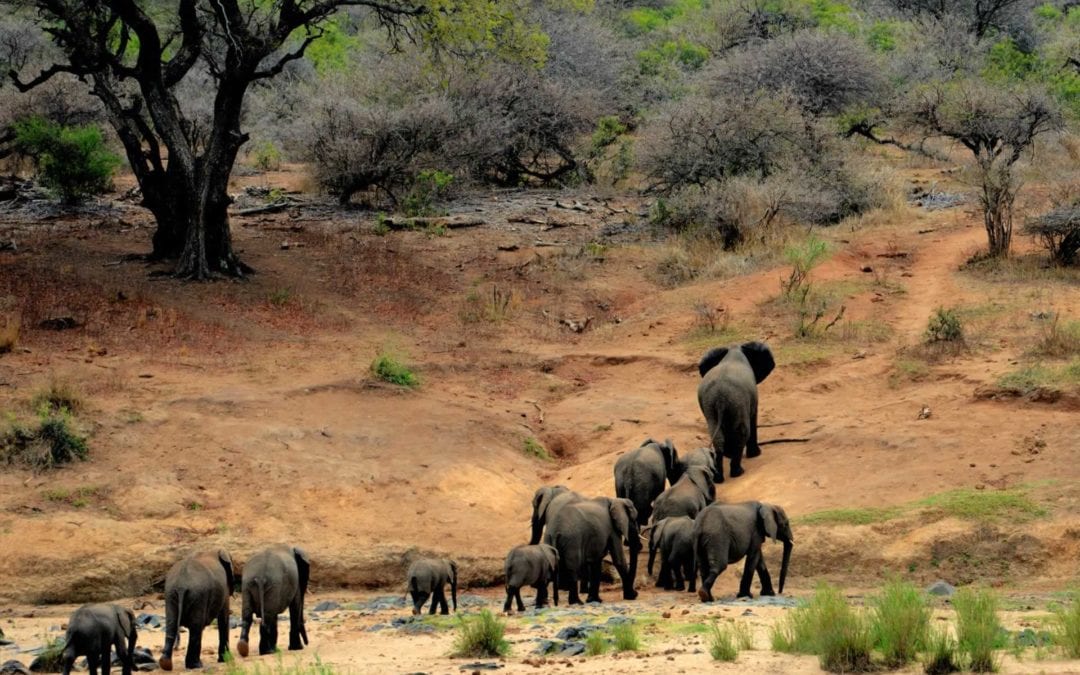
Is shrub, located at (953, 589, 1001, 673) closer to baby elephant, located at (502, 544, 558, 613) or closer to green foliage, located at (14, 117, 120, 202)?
baby elephant, located at (502, 544, 558, 613)

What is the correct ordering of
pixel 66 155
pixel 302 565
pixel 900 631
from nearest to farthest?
1. pixel 900 631
2. pixel 302 565
3. pixel 66 155

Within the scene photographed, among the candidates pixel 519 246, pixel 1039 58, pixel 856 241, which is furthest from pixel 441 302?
pixel 1039 58

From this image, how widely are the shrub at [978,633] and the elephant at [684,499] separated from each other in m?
5.34

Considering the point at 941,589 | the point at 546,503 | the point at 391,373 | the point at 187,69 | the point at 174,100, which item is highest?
the point at 187,69

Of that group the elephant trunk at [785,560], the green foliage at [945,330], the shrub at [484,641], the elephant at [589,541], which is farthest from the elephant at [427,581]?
the green foliage at [945,330]

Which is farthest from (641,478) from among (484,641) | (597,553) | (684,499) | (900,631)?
(900,631)

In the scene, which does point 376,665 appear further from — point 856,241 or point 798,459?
point 856,241

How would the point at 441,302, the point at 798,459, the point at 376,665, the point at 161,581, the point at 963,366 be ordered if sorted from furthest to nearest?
1. the point at 441,302
2. the point at 963,366
3. the point at 798,459
4. the point at 161,581
5. the point at 376,665

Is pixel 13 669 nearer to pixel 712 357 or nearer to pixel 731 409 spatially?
pixel 731 409

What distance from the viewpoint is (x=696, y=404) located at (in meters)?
19.3

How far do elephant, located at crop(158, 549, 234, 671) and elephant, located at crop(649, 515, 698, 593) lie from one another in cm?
441

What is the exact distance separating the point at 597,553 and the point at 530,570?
98 cm

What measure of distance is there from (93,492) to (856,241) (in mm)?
16745

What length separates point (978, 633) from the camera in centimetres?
870
